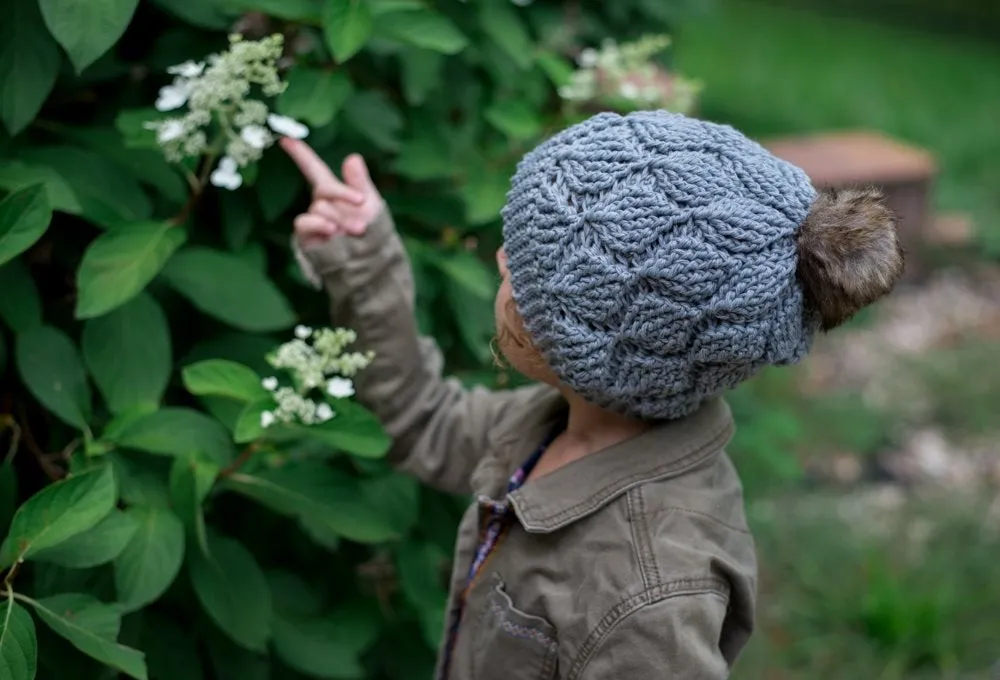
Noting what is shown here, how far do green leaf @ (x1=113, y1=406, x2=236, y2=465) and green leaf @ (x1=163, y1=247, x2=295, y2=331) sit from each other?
16 cm

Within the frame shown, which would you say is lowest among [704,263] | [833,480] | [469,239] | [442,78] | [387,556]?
[833,480]

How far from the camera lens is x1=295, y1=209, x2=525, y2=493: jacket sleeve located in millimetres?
1777

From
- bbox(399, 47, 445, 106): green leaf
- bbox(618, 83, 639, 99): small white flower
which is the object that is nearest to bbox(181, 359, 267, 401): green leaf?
bbox(399, 47, 445, 106): green leaf

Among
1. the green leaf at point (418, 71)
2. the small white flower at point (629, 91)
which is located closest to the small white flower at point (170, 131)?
the green leaf at point (418, 71)

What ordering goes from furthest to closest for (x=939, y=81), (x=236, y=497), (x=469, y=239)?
(x=939, y=81) → (x=469, y=239) → (x=236, y=497)

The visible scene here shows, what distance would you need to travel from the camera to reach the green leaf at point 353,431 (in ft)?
5.17

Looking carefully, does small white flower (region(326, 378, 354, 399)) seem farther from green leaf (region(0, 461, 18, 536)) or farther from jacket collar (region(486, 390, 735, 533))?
green leaf (region(0, 461, 18, 536))

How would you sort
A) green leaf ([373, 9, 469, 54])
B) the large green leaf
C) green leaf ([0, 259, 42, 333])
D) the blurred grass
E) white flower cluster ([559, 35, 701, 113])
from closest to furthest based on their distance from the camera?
the large green leaf → green leaf ([0, 259, 42, 333]) → green leaf ([373, 9, 469, 54]) → white flower cluster ([559, 35, 701, 113]) → the blurred grass

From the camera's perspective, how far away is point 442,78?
7.16 feet

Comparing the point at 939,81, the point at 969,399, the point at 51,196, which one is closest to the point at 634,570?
the point at 51,196

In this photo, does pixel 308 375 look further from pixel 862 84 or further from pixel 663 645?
pixel 862 84

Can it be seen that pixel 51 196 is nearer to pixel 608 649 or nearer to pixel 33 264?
pixel 33 264

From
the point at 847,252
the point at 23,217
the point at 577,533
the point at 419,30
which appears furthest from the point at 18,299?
the point at 847,252

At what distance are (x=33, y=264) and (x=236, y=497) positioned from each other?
0.49m
